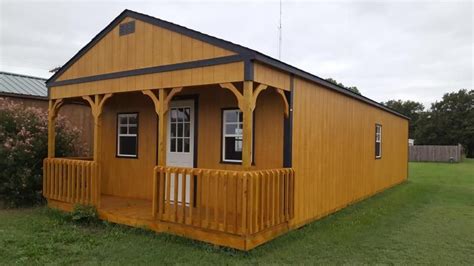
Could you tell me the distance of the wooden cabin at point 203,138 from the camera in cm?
539

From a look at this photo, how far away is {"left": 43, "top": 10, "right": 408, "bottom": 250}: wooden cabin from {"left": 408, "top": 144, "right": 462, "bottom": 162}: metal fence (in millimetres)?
26467

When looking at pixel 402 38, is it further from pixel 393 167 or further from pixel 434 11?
pixel 393 167

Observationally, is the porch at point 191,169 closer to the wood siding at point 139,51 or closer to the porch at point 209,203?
the porch at point 209,203

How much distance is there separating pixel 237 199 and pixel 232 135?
2.24 m

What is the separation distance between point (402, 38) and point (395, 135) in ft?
18.7

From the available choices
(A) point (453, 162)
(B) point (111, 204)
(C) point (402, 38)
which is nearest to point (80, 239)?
(B) point (111, 204)

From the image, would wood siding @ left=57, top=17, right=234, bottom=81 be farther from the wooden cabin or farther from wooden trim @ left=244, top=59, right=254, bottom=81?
wooden trim @ left=244, top=59, right=254, bottom=81

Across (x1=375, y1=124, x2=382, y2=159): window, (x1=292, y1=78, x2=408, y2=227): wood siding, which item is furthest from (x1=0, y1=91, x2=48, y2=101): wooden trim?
(x1=375, y1=124, x2=382, y2=159): window

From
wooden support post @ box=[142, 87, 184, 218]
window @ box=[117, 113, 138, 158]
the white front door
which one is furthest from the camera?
window @ box=[117, 113, 138, 158]

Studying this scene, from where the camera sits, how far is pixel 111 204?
780 cm

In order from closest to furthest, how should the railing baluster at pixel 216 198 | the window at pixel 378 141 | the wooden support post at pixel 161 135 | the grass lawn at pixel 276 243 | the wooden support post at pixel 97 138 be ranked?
the grass lawn at pixel 276 243 < the railing baluster at pixel 216 198 < the wooden support post at pixel 161 135 < the wooden support post at pixel 97 138 < the window at pixel 378 141

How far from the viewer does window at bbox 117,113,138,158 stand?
8.93 m

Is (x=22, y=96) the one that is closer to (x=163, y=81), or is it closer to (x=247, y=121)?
(x=163, y=81)

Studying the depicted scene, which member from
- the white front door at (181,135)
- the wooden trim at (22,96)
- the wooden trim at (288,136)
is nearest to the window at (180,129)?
the white front door at (181,135)
